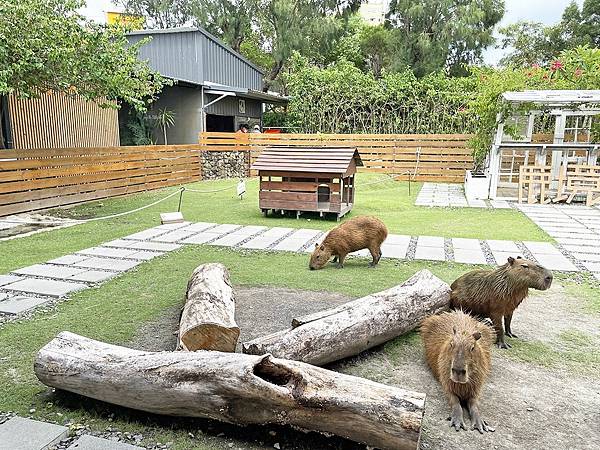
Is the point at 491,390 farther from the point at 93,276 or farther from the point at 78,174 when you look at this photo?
the point at 78,174

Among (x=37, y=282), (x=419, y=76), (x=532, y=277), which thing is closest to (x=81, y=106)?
(x=37, y=282)

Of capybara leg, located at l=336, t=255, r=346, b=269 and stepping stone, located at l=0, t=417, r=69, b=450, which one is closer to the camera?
stepping stone, located at l=0, t=417, r=69, b=450

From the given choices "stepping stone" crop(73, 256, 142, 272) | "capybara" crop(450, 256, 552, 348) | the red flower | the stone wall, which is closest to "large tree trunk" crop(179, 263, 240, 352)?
"capybara" crop(450, 256, 552, 348)

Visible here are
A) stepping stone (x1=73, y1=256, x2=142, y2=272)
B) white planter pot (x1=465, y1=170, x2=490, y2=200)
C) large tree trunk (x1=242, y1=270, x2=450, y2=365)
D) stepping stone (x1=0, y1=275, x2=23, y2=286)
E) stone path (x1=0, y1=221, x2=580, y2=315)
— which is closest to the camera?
large tree trunk (x1=242, y1=270, x2=450, y2=365)

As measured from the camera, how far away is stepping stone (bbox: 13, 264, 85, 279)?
15.5 feet

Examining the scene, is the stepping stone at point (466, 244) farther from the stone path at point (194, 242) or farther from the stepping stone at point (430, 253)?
the stepping stone at point (430, 253)

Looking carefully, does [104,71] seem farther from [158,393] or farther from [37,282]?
[158,393]

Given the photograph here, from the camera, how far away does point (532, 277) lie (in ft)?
10.3

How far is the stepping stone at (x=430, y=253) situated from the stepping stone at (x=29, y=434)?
438 centimetres

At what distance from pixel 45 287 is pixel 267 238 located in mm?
3058

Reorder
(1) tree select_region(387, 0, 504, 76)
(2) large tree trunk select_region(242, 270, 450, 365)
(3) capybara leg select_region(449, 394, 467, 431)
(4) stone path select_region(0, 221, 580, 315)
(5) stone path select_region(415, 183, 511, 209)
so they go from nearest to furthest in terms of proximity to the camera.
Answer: (3) capybara leg select_region(449, 394, 467, 431), (2) large tree trunk select_region(242, 270, 450, 365), (4) stone path select_region(0, 221, 580, 315), (5) stone path select_region(415, 183, 511, 209), (1) tree select_region(387, 0, 504, 76)

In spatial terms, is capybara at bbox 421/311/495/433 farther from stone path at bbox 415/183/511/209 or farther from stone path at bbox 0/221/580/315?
stone path at bbox 415/183/511/209

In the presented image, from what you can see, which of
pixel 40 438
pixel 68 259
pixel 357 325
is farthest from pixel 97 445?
pixel 68 259

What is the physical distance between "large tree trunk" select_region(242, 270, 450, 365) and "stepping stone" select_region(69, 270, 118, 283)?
2.59 meters
